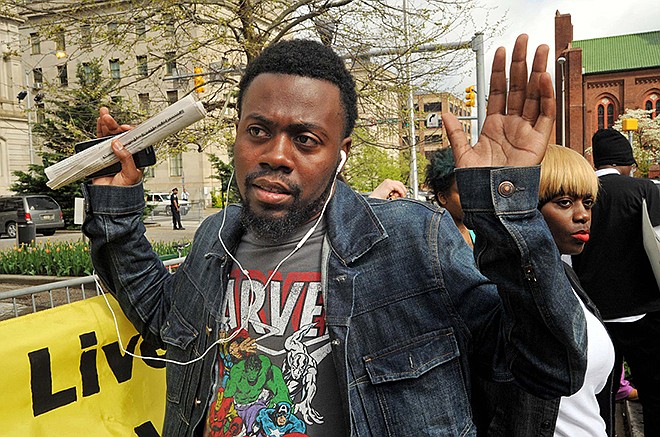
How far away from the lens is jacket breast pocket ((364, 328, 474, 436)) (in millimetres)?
1524

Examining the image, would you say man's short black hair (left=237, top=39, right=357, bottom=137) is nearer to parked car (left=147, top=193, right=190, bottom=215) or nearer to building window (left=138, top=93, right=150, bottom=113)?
building window (left=138, top=93, right=150, bottom=113)

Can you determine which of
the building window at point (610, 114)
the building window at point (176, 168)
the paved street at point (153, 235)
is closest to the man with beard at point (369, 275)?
the paved street at point (153, 235)

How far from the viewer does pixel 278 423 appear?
1627mm

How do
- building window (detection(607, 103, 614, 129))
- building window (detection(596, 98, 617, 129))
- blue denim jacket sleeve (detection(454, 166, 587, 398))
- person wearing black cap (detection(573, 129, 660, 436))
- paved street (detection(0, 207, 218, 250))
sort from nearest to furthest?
1. blue denim jacket sleeve (detection(454, 166, 587, 398))
2. person wearing black cap (detection(573, 129, 660, 436))
3. paved street (detection(0, 207, 218, 250))
4. building window (detection(607, 103, 614, 129))
5. building window (detection(596, 98, 617, 129))

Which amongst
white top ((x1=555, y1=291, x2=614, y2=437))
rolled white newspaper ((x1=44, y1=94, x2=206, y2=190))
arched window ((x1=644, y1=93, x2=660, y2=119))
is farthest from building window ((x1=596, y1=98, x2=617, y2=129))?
rolled white newspaper ((x1=44, y1=94, x2=206, y2=190))

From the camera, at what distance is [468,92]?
14.0m

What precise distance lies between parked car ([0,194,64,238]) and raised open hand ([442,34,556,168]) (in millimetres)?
25072

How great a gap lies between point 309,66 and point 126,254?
1.03 m

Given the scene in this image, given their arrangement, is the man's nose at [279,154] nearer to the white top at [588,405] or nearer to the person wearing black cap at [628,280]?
the white top at [588,405]

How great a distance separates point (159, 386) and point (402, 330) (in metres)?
1.82

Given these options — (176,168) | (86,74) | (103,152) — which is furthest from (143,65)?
(176,168)

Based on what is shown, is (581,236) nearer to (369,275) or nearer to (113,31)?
(369,275)

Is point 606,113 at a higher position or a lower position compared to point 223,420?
higher

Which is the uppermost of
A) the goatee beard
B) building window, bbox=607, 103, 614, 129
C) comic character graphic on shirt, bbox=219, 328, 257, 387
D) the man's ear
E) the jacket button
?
building window, bbox=607, 103, 614, 129
